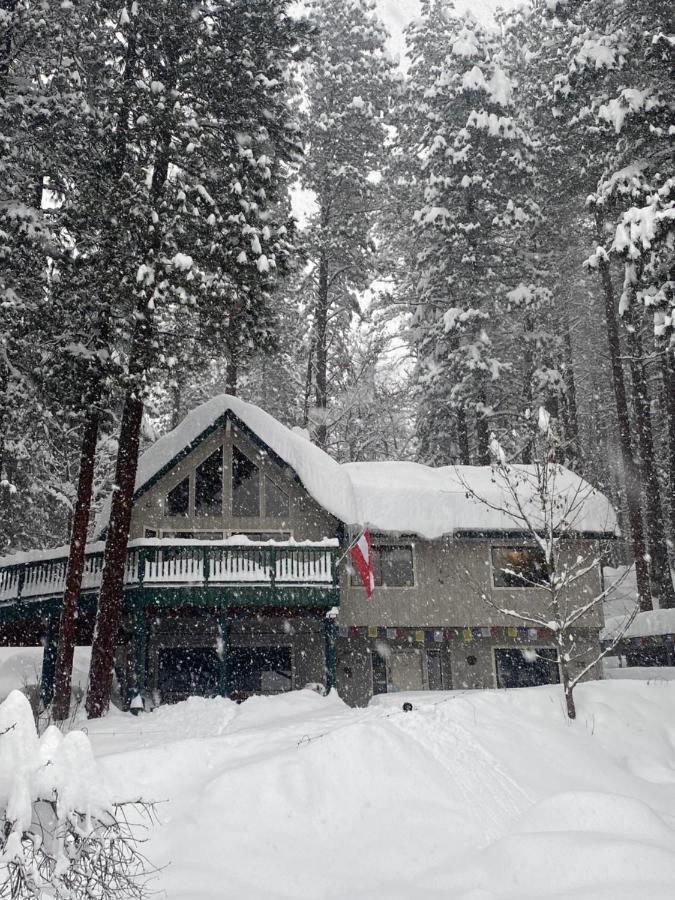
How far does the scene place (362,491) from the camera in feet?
71.5

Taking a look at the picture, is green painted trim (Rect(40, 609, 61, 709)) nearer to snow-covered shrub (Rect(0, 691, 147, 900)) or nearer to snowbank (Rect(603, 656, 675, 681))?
snow-covered shrub (Rect(0, 691, 147, 900))

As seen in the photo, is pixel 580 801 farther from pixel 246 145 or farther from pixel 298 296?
pixel 298 296

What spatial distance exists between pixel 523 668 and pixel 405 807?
14692mm

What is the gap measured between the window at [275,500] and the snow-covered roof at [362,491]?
1162 mm

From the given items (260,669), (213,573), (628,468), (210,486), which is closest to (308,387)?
(210,486)

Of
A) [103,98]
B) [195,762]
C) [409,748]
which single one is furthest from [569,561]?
[103,98]

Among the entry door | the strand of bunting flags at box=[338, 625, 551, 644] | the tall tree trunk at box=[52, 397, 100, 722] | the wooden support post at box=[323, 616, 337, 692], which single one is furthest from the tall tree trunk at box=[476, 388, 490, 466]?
the tall tree trunk at box=[52, 397, 100, 722]

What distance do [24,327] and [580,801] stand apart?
1320 centimetres

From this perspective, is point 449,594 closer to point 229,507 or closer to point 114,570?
point 229,507

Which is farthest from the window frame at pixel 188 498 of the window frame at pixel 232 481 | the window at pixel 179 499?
the window frame at pixel 232 481

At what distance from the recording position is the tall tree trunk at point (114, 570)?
15289 millimetres

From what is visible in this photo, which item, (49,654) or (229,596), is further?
(49,654)

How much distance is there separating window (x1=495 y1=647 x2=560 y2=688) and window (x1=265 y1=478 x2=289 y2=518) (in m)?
7.86

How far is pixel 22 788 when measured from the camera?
14.2ft
